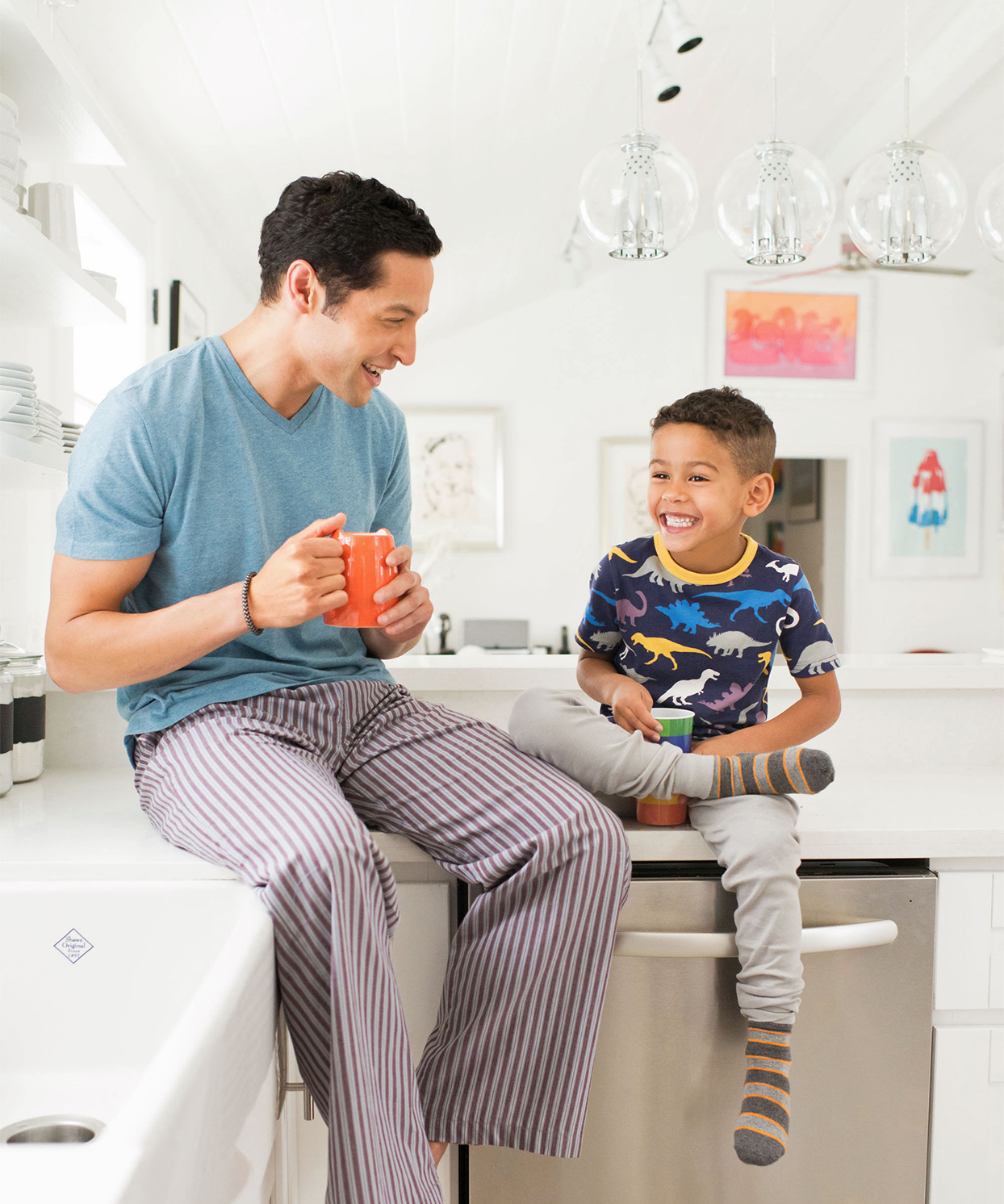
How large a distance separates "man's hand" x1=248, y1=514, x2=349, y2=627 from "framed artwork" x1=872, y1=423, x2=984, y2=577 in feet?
17.8

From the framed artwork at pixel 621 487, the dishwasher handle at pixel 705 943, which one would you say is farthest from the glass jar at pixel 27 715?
the framed artwork at pixel 621 487

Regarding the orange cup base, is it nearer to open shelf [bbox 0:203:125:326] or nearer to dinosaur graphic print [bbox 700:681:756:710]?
dinosaur graphic print [bbox 700:681:756:710]

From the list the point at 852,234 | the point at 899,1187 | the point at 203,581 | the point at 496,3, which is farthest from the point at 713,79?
the point at 899,1187

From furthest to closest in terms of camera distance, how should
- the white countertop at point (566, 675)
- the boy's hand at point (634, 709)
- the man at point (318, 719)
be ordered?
the white countertop at point (566, 675), the boy's hand at point (634, 709), the man at point (318, 719)

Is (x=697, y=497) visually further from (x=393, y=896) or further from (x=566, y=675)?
(x=393, y=896)

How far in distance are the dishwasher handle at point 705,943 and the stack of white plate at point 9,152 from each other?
111 centimetres

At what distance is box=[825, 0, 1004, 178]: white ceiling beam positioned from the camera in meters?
3.56

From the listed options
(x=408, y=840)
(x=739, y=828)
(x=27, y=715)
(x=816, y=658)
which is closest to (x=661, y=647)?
→ (x=816, y=658)

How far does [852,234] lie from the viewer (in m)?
1.69

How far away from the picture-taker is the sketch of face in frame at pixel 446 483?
5.70 m

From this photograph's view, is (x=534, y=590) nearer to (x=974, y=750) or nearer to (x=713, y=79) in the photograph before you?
(x=713, y=79)

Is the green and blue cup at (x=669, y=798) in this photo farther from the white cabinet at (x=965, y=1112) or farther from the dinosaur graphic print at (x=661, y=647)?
the white cabinet at (x=965, y=1112)

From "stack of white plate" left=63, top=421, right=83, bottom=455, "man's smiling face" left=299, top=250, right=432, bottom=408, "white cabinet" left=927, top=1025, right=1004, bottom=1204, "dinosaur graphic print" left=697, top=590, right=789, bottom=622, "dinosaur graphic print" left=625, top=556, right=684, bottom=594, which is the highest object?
"man's smiling face" left=299, top=250, right=432, bottom=408

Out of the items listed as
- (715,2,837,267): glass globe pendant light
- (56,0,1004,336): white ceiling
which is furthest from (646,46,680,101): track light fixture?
(715,2,837,267): glass globe pendant light
